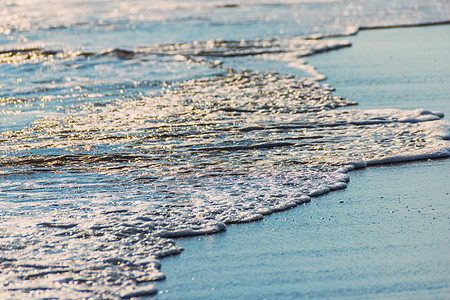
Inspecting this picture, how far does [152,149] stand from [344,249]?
2.28 m

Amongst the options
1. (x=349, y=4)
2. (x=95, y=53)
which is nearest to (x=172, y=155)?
(x=95, y=53)

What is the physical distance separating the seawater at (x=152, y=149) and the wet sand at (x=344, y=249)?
142 mm

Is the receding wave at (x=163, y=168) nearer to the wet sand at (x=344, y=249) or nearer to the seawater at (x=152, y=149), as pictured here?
the seawater at (x=152, y=149)

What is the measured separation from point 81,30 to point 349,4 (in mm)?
9908

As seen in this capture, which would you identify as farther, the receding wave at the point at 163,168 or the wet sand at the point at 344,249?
the receding wave at the point at 163,168

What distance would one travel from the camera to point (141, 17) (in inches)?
658

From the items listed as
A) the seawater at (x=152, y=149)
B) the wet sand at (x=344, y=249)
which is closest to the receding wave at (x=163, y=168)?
the seawater at (x=152, y=149)

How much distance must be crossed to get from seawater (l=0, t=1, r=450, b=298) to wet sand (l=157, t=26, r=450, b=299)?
0.14m

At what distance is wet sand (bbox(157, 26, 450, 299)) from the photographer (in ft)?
8.29

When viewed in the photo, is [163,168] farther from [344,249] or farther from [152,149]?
[344,249]

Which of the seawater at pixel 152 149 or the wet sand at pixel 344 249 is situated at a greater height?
the seawater at pixel 152 149

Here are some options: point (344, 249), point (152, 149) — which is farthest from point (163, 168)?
point (344, 249)

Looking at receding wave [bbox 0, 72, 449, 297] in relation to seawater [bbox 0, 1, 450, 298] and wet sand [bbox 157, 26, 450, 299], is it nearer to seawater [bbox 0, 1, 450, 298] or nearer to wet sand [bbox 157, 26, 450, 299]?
seawater [bbox 0, 1, 450, 298]

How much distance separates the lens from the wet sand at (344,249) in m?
2.53
